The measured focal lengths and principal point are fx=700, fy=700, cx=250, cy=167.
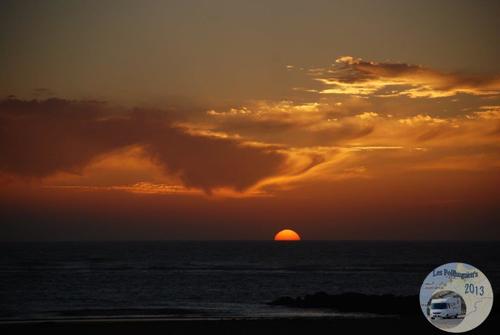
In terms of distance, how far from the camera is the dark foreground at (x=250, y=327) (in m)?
18.4

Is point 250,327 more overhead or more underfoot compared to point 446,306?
more underfoot

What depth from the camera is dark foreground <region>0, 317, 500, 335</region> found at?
18.4 metres

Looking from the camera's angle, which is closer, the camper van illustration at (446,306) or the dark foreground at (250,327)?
the camper van illustration at (446,306)

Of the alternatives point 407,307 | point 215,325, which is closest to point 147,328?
point 215,325

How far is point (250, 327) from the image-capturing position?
1928 cm

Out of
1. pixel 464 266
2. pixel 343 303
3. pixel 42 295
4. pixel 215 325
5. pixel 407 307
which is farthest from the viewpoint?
pixel 42 295

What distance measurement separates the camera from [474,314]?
1465cm

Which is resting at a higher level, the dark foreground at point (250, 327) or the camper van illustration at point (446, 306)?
the camper van illustration at point (446, 306)

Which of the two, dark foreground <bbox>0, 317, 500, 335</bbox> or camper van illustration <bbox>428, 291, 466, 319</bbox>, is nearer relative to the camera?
camper van illustration <bbox>428, 291, 466, 319</bbox>

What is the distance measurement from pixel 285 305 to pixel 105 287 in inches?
893

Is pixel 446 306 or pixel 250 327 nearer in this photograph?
pixel 446 306

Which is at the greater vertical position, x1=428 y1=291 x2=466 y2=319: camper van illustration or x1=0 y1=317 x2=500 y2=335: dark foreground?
x1=428 y1=291 x2=466 y2=319: camper van illustration

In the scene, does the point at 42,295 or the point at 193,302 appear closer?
the point at 193,302

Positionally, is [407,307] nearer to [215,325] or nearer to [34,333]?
[215,325]
